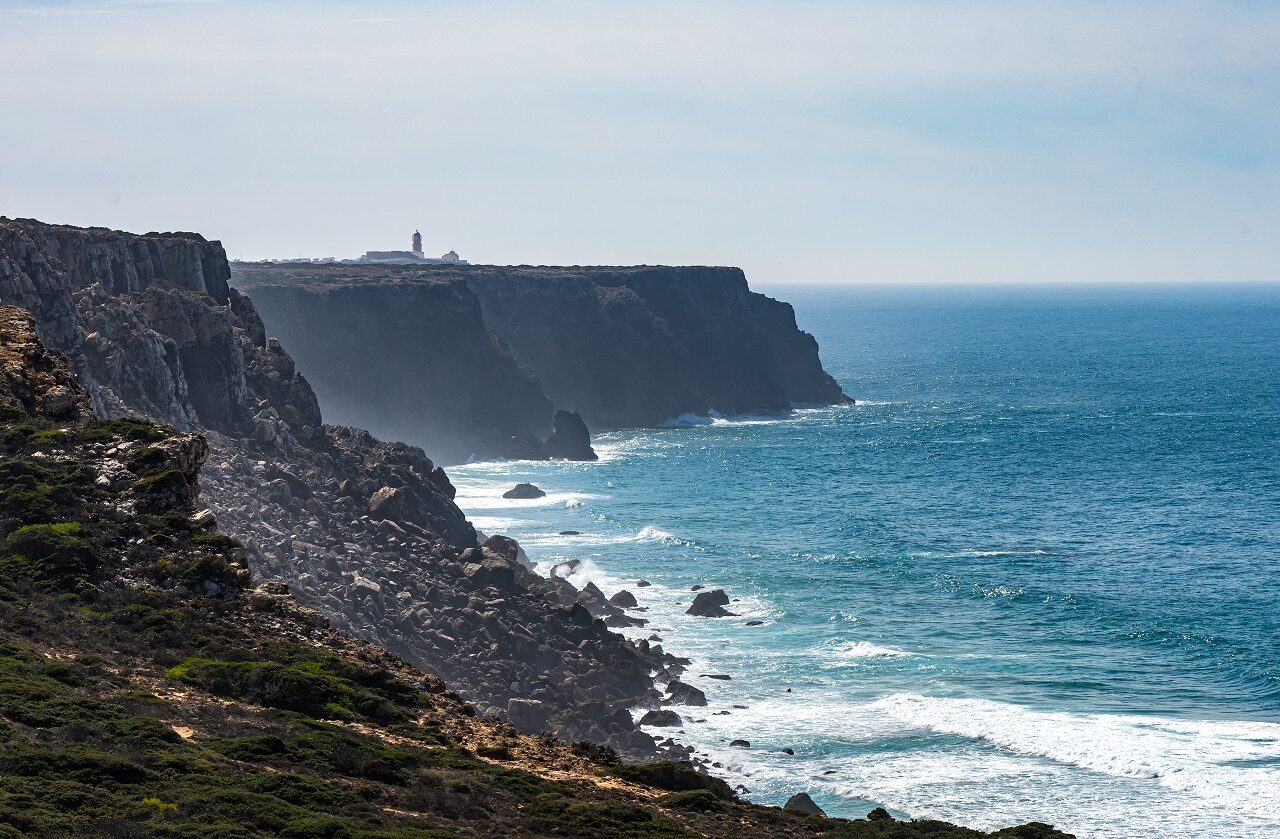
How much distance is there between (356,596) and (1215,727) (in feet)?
104

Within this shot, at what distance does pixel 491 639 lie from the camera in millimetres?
52344

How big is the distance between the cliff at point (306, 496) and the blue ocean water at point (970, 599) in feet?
16.5

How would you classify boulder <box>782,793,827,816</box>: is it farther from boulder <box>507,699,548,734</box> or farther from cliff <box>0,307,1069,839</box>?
cliff <box>0,307,1069,839</box>

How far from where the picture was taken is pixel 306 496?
58688 mm

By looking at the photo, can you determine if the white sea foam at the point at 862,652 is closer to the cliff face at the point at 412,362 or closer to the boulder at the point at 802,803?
the boulder at the point at 802,803

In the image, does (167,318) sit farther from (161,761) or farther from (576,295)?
(576,295)

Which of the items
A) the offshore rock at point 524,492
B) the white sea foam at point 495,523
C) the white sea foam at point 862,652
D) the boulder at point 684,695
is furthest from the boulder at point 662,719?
the offshore rock at point 524,492

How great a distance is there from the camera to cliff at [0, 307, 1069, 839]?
1841 centimetres

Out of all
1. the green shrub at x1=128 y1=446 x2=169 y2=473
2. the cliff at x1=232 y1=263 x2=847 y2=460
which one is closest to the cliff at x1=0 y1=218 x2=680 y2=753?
the green shrub at x1=128 y1=446 x2=169 y2=473

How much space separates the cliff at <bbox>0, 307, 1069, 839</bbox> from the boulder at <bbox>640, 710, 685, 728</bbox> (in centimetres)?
1950

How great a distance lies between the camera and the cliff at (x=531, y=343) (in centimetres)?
11494

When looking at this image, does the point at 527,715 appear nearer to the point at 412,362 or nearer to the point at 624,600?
the point at 624,600

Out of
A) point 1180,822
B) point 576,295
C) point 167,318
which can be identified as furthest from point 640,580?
point 576,295

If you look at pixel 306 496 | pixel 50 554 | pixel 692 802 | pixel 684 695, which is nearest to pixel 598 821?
pixel 692 802
